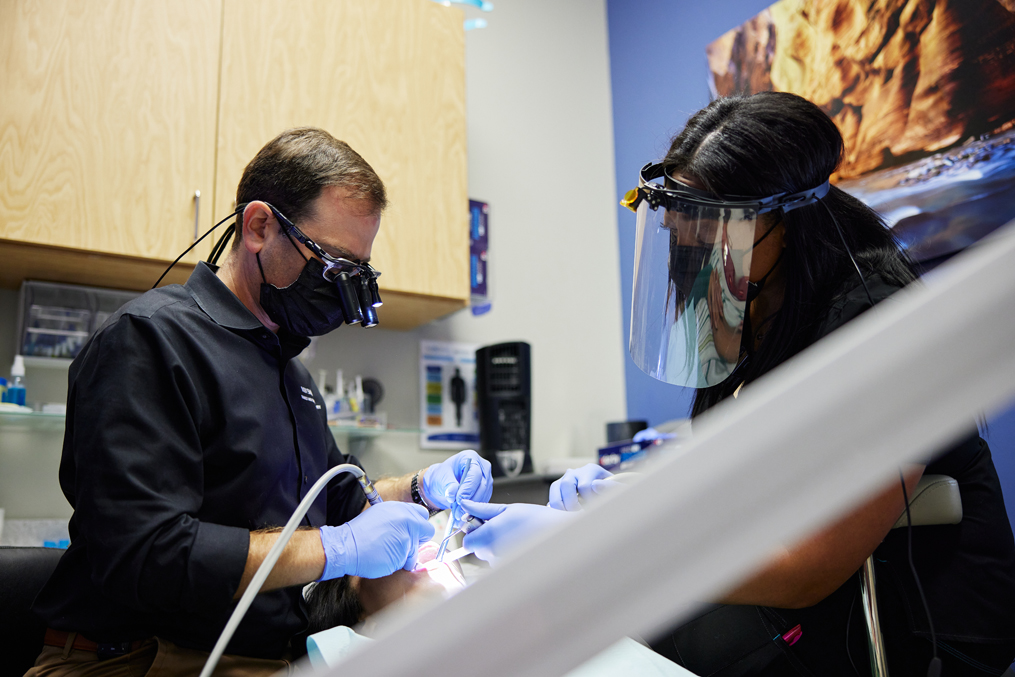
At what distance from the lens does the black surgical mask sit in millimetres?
1329

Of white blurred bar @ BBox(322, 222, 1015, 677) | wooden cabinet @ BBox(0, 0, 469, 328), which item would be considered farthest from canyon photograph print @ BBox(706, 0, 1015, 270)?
white blurred bar @ BBox(322, 222, 1015, 677)

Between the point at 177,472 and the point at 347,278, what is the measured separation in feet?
1.51

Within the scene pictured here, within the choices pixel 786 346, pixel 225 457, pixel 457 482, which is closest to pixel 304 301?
pixel 225 457

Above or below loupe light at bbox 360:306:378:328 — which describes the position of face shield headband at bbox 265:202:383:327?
above

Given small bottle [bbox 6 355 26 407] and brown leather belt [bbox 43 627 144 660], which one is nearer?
brown leather belt [bbox 43 627 144 660]

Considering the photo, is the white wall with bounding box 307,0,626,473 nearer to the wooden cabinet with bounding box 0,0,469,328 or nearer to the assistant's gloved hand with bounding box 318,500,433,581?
the wooden cabinet with bounding box 0,0,469,328

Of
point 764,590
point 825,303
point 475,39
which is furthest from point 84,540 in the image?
point 475,39

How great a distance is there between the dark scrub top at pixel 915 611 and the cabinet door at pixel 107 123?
62.8 inches

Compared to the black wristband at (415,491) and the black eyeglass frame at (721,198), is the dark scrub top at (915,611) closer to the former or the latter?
the black eyeglass frame at (721,198)

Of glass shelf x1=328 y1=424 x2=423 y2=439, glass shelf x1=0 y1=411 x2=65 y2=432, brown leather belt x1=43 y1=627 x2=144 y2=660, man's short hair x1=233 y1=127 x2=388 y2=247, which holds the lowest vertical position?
brown leather belt x1=43 y1=627 x2=144 y2=660

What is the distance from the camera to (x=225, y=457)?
113 centimetres

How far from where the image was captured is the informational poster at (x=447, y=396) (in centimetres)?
256

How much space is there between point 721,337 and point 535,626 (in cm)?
104

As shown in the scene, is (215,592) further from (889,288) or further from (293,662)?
(889,288)
